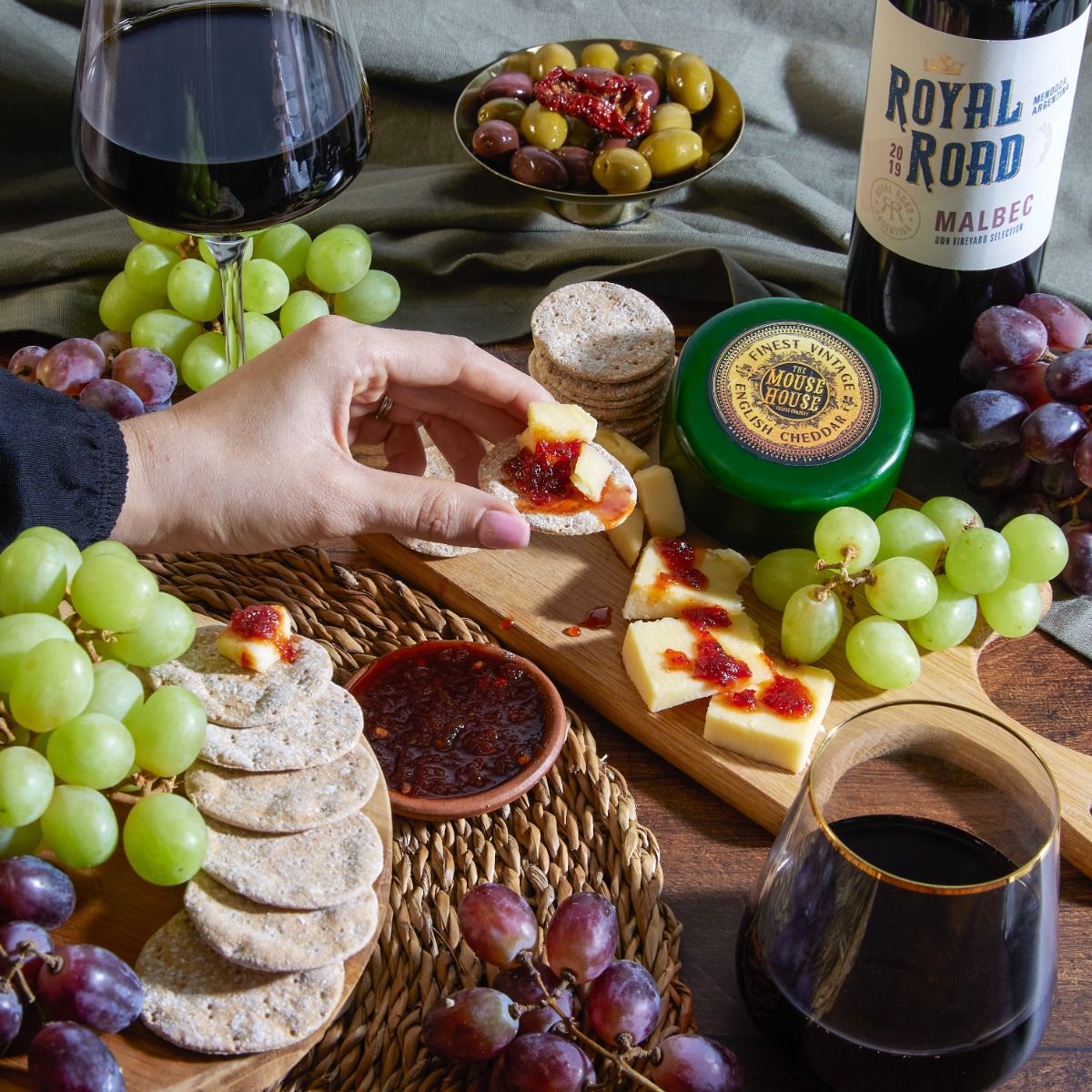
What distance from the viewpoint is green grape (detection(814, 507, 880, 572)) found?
144cm

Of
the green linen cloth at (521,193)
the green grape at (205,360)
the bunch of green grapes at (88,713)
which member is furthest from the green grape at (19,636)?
the green linen cloth at (521,193)

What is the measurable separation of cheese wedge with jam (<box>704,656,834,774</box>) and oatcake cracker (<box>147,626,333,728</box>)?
40cm

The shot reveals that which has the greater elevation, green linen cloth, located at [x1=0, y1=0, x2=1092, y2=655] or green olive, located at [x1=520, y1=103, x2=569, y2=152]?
green olive, located at [x1=520, y1=103, x2=569, y2=152]

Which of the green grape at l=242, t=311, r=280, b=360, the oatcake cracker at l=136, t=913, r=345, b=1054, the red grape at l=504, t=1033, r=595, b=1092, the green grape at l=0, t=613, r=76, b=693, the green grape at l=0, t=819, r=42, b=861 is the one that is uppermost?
the green grape at l=0, t=613, r=76, b=693

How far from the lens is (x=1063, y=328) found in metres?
1.63

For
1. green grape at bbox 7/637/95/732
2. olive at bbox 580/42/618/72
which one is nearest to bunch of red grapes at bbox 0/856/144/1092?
green grape at bbox 7/637/95/732

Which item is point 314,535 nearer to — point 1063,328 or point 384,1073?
point 384,1073

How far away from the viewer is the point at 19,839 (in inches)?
41.9

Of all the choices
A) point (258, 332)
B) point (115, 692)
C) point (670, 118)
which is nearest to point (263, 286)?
point (258, 332)

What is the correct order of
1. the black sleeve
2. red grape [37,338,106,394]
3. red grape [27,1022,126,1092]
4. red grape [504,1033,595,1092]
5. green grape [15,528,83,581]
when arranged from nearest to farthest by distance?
red grape [27,1022,126,1092]
red grape [504,1033,595,1092]
green grape [15,528,83,581]
the black sleeve
red grape [37,338,106,394]

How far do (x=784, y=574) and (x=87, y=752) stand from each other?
0.78 meters

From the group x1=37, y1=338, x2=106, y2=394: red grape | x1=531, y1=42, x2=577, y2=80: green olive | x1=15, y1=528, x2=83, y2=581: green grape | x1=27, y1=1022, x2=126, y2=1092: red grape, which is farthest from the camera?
x1=531, y1=42, x2=577, y2=80: green olive

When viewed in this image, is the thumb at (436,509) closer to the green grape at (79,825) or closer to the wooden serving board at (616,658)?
the wooden serving board at (616,658)

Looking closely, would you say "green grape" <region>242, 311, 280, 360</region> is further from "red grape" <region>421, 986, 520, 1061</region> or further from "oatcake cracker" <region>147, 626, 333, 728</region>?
"red grape" <region>421, 986, 520, 1061</region>
